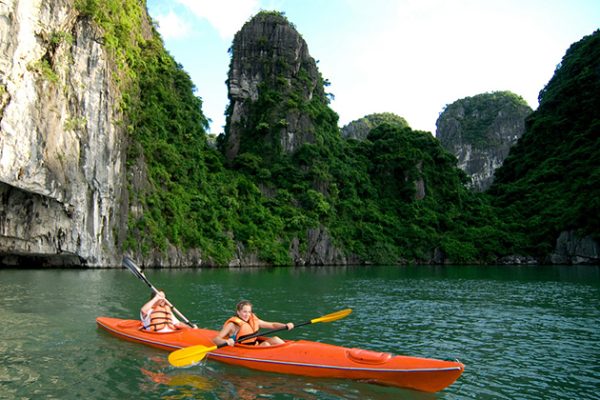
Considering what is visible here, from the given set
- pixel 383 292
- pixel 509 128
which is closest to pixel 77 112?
pixel 383 292

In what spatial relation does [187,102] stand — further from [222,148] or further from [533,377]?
[533,377]

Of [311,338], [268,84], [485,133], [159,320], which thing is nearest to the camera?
[159,320]

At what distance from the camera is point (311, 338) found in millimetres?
9594

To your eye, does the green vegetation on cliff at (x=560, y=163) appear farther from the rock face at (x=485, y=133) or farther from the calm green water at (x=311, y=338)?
the calm green water at (x=311, y=338)

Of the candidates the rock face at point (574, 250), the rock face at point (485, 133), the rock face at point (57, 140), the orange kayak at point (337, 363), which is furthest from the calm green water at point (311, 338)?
the rock face at point (485, 133)

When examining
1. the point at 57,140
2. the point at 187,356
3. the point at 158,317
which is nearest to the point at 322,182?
the point at 57,140

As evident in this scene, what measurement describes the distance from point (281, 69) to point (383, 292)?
142 feet

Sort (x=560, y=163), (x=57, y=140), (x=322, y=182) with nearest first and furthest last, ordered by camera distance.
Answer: (x=57, y=140), (x=322, y=182), (x=560, y=163)

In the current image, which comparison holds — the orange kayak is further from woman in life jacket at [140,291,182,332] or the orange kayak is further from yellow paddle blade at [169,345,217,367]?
woman in life jacket at [140,291,182,332]

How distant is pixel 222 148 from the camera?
57.2m

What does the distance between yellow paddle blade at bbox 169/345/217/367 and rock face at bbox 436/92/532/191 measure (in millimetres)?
89627

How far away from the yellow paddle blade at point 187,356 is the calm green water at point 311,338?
21 centimetres

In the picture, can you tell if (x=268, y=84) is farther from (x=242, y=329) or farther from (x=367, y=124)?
(x=242, y=329)

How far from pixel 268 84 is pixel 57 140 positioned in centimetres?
3495
